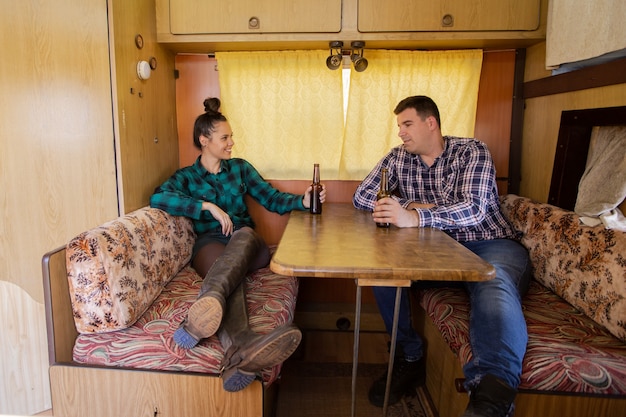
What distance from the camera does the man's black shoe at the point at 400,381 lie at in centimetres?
210

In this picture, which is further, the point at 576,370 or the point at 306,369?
the point at 306,369

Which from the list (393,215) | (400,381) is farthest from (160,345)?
(400,381)

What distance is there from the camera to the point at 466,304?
1.86 metres

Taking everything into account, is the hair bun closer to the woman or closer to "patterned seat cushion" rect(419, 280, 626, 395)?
the woman

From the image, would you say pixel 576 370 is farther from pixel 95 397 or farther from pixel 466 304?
pixel 95 397

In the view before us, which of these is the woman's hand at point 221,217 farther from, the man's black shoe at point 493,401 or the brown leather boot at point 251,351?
the man's black shoe at point 493,401

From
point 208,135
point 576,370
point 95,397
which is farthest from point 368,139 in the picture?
point 95,397

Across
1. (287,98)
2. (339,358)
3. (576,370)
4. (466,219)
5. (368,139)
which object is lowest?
(339,358)

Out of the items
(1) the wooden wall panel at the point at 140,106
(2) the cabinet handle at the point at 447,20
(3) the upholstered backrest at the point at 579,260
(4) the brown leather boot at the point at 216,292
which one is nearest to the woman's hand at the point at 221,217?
(4) the brown leather boot at the point at 216,292

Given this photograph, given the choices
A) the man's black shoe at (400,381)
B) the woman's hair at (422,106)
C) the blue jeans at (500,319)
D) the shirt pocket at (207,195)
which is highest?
the woman's hair at (422,106)

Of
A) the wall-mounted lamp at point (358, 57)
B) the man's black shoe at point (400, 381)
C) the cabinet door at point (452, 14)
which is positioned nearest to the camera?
the man's black shoe at point (400, 381)

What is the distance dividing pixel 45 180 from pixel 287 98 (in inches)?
54.5

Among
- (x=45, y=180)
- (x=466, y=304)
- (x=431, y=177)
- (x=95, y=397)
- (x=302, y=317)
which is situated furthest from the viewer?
(x=302, y=317)

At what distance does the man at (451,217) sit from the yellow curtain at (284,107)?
0.48 metres
